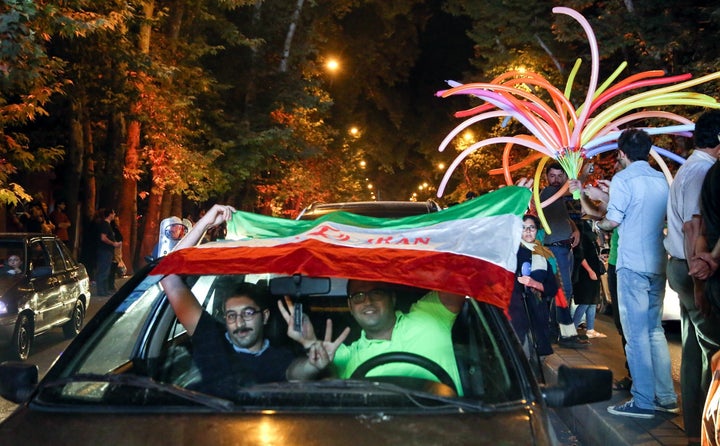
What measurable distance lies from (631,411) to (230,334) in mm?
3741

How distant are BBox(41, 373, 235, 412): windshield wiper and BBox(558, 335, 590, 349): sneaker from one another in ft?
25.2

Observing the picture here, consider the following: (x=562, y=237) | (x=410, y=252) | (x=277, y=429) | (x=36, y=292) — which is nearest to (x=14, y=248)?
(x=36, y=292)

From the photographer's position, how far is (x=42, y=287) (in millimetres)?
11734

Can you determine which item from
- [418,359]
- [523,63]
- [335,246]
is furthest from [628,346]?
[523,63]

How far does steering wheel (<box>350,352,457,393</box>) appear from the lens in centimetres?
381

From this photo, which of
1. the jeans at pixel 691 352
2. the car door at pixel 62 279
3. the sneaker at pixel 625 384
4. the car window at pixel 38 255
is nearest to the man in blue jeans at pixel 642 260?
the jeans at pixel 691 352

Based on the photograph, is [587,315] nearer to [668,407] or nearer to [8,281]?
[668,407]

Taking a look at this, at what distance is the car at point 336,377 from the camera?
310cm

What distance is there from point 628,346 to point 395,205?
3.29 metres

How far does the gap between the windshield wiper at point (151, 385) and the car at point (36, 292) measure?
7.55 metres

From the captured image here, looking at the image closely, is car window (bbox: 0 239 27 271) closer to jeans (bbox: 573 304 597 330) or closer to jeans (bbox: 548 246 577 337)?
jeans (bbox: 548 246 577 337)

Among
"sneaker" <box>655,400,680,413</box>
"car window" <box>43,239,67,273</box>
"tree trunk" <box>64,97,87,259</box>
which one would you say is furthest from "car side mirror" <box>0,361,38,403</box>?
"tree trunk" <box>64,97,87,259</box>

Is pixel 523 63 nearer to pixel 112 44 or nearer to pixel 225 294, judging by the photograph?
Answer: pixel 112 44

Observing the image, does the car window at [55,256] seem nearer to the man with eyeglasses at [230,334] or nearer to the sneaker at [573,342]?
the sneaker at [573,342]
